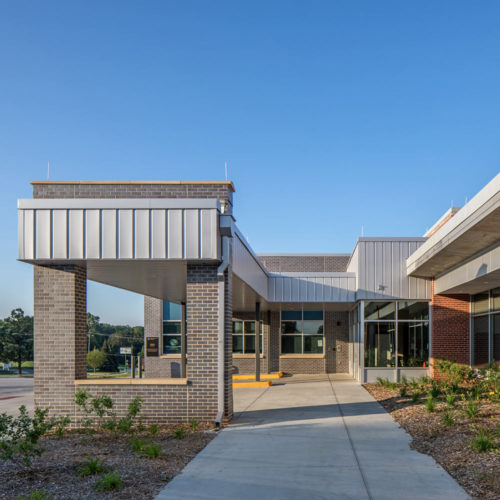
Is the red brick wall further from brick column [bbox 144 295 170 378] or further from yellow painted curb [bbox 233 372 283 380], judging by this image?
brick column [bbox 144 295 170 378]

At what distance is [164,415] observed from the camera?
1071 centimetres

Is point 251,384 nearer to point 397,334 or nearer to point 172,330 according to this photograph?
point 397,334

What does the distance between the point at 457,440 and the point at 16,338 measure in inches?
2115

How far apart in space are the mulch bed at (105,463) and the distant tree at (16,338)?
151 ft

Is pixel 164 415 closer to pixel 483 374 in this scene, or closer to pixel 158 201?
pixel 158 201

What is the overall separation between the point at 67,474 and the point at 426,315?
51.0 feet

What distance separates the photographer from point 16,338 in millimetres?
53969

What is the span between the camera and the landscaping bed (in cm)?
688

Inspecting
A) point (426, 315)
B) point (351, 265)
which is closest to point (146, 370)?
point (351, 265)

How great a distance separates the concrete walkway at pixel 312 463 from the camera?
256 inches

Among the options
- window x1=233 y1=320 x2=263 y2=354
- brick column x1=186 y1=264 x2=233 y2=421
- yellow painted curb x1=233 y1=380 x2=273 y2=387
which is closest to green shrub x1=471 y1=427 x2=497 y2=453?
brick column x1=186 y1=264 x2=233 y2=421

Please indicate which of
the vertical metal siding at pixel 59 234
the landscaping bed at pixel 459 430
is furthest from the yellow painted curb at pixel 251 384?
the vertical metal siding at pixel 59 234

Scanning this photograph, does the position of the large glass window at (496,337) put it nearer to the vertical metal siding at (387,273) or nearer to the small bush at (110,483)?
the vertical metal siding at (387,273)

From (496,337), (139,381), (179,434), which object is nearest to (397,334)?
(496,337)
